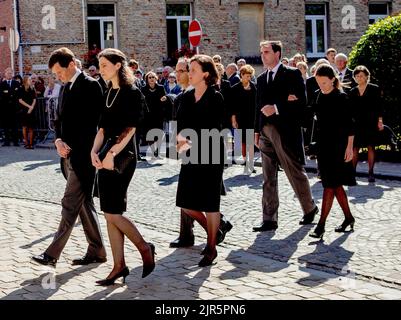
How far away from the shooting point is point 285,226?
8742mm

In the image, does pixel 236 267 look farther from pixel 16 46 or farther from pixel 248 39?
pixel 248 39

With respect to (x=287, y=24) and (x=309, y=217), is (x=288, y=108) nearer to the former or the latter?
(x=309, y=217)

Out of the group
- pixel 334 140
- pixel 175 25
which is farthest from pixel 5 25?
pixel 334 140

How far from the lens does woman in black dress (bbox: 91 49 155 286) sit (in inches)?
242

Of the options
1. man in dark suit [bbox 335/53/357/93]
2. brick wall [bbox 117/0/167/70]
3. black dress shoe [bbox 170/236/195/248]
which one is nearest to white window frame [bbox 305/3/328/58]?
brick wall [bbox 117/0/167/70]

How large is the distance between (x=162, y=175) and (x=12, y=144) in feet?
33.6

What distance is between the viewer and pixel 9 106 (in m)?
21.9

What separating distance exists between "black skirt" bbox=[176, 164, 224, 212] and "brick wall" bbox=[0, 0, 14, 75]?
65.4 feet

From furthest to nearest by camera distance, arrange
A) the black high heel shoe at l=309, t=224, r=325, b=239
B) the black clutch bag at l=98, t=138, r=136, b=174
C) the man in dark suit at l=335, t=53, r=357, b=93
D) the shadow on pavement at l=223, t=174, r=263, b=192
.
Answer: the man in dark suit at l=335, t=53, r=357, b=93, the shadow on pavement at l=223, t=174, r=263, b=192, the black high heel shoe at l=309, t=224, r=325, b=239, the black clutch bag at l=98, t=138, r=136, b=174

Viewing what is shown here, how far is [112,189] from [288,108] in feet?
10.3

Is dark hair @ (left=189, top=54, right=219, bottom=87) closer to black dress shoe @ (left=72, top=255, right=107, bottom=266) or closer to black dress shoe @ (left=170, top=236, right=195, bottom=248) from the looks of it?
black dress shoe @ (left=170, top=236, right=195, bottom=248)

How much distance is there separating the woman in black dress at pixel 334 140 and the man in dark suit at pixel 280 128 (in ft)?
1.22

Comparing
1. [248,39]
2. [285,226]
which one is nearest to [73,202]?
[285,226]
